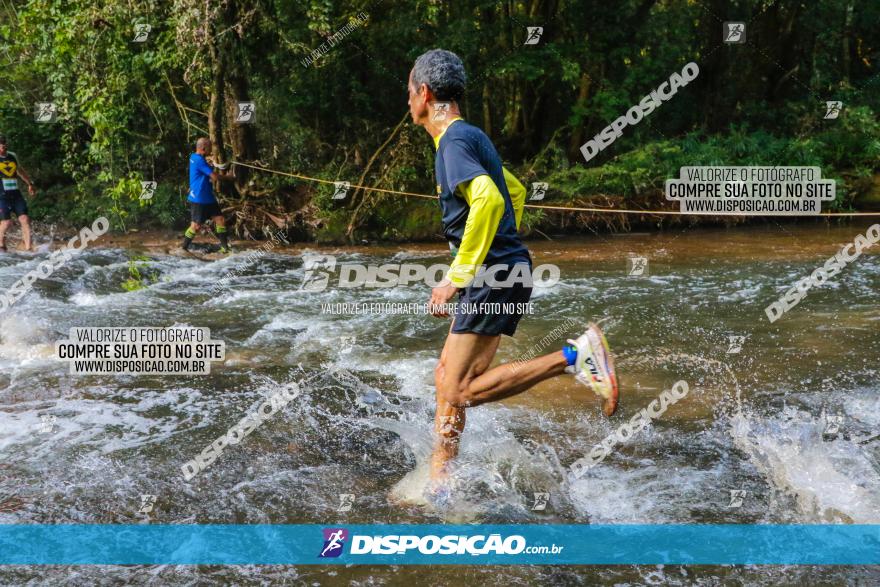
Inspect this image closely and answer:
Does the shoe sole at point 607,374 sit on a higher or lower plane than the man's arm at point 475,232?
lower

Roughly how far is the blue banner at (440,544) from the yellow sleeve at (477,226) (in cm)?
116

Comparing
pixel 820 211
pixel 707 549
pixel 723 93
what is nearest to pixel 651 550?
pixel 707 549

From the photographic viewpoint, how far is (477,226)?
3.36m

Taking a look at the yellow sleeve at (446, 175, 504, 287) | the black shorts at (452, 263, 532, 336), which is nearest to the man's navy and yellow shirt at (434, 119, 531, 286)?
the yellow sleeve at (446, 175, 504, 287)

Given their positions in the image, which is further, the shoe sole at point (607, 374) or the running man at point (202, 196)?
the running man at point (202, 196)

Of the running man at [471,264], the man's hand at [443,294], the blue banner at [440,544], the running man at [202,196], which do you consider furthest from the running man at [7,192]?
the man's hand at [443,294]

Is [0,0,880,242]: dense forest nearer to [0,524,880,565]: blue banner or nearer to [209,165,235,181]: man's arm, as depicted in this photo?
[209,165,235,181]: man's arm

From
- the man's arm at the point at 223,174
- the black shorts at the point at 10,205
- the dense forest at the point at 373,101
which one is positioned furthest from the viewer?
the man's arm at the point at 223,174

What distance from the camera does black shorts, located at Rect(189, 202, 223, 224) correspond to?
11984 millimetres

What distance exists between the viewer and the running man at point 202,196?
38.7 ft

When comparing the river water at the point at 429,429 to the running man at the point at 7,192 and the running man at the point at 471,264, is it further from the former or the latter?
the running man at the point at 7,192

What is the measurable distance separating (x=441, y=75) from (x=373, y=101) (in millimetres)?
11293

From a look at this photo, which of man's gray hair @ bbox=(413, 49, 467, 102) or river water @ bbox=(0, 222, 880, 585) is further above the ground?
man's gray hair @ bbox=(413, 49, 467, 102)

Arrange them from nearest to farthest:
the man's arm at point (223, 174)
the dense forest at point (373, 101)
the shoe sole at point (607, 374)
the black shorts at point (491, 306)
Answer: the black shorts at point (491, 306) → the shoe sole at point (607, 374) → the dense forest at point (373, 101) → the man's arm at point (223, 174)
